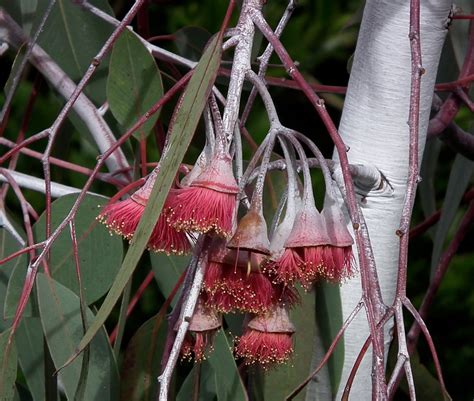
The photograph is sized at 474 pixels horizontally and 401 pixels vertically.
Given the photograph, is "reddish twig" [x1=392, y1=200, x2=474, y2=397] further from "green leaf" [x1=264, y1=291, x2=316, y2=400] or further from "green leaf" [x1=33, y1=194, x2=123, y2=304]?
"green leaf" [x1=33, y1=194, x2=123, y2=304]

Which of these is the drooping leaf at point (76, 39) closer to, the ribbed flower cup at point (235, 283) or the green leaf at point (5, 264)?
the green leaf at point (5, 264)

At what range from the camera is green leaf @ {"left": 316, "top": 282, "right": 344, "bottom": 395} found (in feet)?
2.55

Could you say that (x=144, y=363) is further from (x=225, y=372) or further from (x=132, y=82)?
Answer: (x=132, y=82)

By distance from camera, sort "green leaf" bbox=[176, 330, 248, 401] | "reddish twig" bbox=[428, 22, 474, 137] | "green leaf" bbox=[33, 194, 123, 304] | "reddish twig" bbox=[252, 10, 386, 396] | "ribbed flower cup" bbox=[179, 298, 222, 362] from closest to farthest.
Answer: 1. "reddish twig" bbox=[252, 10, 386, 396]
2. "ribbed flower cup" bbox=[179, 298, 222, 362]
3. "green leaf" bbox=[176, 330, 248, 401]
4. "green leaf" bbox=[33, 194, 123, 304]
5. "reddish twig" bbox=[428, 22, 474, 137]

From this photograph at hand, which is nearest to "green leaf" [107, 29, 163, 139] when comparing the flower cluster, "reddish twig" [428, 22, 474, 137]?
the flower cluster

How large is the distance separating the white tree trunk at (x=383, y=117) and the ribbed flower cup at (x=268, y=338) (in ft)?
0.52

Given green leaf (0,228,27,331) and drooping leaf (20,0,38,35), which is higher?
drooping leaf (20,0,38,35)

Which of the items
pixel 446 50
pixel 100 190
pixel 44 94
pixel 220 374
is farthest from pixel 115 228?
pixel 44 94

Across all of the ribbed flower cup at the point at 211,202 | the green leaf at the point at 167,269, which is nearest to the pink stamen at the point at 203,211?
the ribbed flower cup at the point at 211,202

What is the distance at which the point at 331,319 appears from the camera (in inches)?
31.4

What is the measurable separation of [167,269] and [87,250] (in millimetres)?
98

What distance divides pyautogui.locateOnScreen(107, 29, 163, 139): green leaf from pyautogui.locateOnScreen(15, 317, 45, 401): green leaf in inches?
9.7

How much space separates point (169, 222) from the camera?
1.91 feet

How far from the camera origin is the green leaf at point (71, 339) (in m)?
0.75
